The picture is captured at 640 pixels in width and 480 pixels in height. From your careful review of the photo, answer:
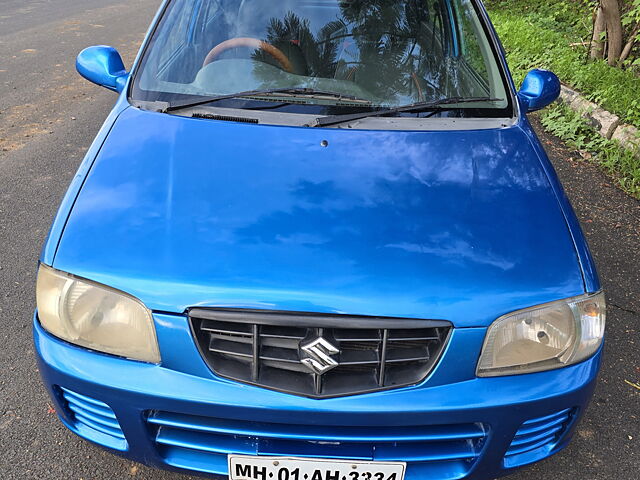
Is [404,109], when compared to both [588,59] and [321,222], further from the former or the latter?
[588,59]

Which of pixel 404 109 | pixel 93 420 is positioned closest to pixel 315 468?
pixel 93 420

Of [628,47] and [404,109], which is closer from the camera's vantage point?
[404,109]

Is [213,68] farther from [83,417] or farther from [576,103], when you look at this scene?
[576,103]

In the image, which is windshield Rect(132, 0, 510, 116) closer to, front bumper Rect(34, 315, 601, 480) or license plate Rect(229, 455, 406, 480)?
front bumper Rect(34, 315, 601, 480)

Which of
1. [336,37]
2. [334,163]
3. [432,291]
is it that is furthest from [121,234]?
[336,37]

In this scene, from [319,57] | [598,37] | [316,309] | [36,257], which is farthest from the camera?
[598,37]

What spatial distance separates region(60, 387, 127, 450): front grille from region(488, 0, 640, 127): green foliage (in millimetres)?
4710

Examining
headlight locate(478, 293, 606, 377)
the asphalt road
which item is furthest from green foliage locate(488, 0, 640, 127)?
headlight locate(478, 293, 606, 377)

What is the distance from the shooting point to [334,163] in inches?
78.2

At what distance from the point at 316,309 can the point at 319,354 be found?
4.7 inches

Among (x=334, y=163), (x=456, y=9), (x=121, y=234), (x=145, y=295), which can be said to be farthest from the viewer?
(x=456, y=9)

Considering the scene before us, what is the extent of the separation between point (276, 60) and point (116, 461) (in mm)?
1698

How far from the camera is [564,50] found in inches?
275

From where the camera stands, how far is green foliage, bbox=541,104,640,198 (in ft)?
14.8
